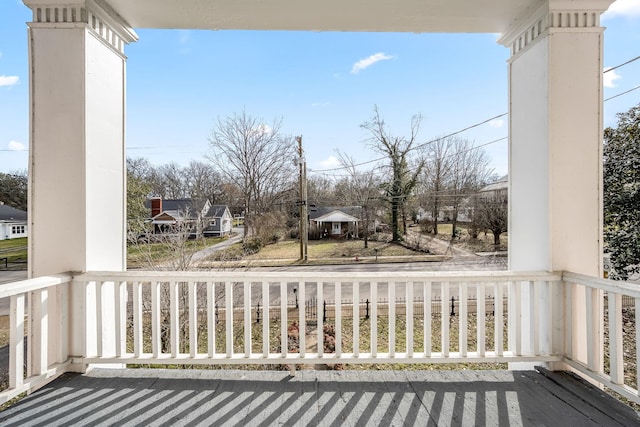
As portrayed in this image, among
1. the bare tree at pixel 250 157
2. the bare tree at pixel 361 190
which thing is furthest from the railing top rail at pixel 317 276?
the bare tree at pixel 361 190

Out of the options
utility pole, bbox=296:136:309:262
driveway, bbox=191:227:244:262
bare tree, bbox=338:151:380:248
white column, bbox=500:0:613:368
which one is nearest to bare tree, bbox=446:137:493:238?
bare tree, bbox=338:151:380:248

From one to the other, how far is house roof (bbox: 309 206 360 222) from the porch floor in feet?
24.9

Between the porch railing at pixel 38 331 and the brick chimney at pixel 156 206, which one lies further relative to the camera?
the brick chimney at pixel 156 206

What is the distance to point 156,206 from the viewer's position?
5.73 m

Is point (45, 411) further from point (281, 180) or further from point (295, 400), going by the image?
point (281, 180)

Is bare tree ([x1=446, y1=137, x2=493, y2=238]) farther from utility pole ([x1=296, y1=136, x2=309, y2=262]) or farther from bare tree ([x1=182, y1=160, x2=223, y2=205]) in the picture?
bare tree ([x1=182, y1=160, x2=223, y2=205])

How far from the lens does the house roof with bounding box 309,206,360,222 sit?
373 inches

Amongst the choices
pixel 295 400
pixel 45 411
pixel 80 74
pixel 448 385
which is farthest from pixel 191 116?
pixel 448 385

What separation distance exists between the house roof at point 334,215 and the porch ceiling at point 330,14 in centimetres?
730

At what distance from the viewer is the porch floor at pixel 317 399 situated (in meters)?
1.48

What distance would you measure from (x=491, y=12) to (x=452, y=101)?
15.0 ft

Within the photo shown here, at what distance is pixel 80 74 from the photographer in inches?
74.9

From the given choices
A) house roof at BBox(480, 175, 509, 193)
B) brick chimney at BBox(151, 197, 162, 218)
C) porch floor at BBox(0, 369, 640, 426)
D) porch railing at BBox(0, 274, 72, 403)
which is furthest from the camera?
house roof at BBox(480, 175, 509, 193)

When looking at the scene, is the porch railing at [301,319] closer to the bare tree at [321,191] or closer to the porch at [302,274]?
the porch at [302,274]
